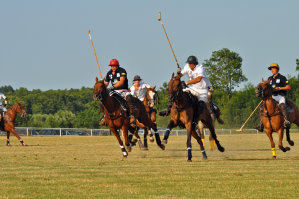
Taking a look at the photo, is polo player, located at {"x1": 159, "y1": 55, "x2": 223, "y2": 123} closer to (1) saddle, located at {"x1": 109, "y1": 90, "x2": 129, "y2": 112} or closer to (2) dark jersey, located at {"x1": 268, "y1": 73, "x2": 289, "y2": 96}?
(1) saddle, located at {"x1": 109, "y1": 90, "x2": 129, "y2": 112}

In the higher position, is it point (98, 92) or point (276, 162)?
point (98, 92)

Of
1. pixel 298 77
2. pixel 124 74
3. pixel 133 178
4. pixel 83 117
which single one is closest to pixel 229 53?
pixel 298 77

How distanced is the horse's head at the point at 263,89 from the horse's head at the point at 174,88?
9.63 feet

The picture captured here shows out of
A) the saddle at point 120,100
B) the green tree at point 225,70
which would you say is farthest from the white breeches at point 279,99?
the green tree at point 225,70

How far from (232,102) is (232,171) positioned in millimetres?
91194

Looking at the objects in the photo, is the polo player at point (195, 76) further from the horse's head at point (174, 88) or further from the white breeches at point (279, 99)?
the white breeches at point (279, 99)

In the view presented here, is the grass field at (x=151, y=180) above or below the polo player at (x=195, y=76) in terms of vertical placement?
below

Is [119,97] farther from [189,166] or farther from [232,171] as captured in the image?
[232,171]

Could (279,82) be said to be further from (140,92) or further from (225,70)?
(225,70)

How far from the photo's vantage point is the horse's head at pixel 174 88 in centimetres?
1970

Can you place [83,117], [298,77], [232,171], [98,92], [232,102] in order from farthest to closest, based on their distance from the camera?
[83,117] → [298,77] → [232,102] → [98,92] → [232,171]

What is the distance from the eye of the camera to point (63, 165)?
18562mm

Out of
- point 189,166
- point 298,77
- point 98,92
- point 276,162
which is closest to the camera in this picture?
point 189,166

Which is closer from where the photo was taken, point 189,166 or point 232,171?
point 232,171
